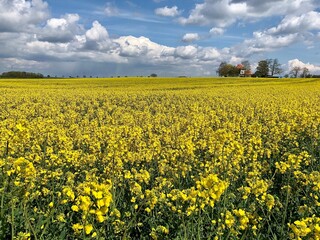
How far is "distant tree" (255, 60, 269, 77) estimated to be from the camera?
331 ft

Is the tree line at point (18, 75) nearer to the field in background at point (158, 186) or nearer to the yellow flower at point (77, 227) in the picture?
the field in background at point (158, 186)

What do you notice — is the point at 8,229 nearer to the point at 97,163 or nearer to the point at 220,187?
the point at 220,187

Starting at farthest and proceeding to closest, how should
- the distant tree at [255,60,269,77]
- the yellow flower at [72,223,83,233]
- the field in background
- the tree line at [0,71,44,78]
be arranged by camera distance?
the distant tree at [255,60,269,77], the tree line at [0,71,44,78], the field in background, the yellow flower at [72,223,83,233]

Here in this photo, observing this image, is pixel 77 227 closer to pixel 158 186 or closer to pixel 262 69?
pixel 158 186

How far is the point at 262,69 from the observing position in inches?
3996

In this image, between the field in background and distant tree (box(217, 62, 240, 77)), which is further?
distant tree (box(217, 62, 240, 77))

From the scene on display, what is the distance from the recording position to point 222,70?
109750 mm

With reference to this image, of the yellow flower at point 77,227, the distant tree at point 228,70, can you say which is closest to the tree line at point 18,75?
the distant tree at point 228,70

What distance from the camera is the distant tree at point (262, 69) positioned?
3967 inches

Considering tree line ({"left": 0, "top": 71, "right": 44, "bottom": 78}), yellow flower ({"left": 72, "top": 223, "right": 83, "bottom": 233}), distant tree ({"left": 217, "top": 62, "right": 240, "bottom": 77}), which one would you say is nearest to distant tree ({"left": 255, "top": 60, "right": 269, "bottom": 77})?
Result: distant tree ({"left": 217, "top": 62, "right": 240, "bottom": 77})

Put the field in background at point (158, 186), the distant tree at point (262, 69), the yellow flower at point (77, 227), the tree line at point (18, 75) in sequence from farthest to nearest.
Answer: the distant tree at point (262, 69)
the tree line at point (18, 75)
the field in background at point (158, 186)
the yellow flower at point (77, 227)

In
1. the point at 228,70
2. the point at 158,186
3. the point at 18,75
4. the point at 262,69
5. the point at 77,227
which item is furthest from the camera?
the point at 228,70

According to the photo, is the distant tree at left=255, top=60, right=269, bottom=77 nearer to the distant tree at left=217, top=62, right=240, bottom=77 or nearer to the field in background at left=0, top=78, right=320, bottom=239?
the distant tree at left=217, top=62, right=240, bottom=77

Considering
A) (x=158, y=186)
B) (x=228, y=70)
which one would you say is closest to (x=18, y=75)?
(x=228, y=70)
